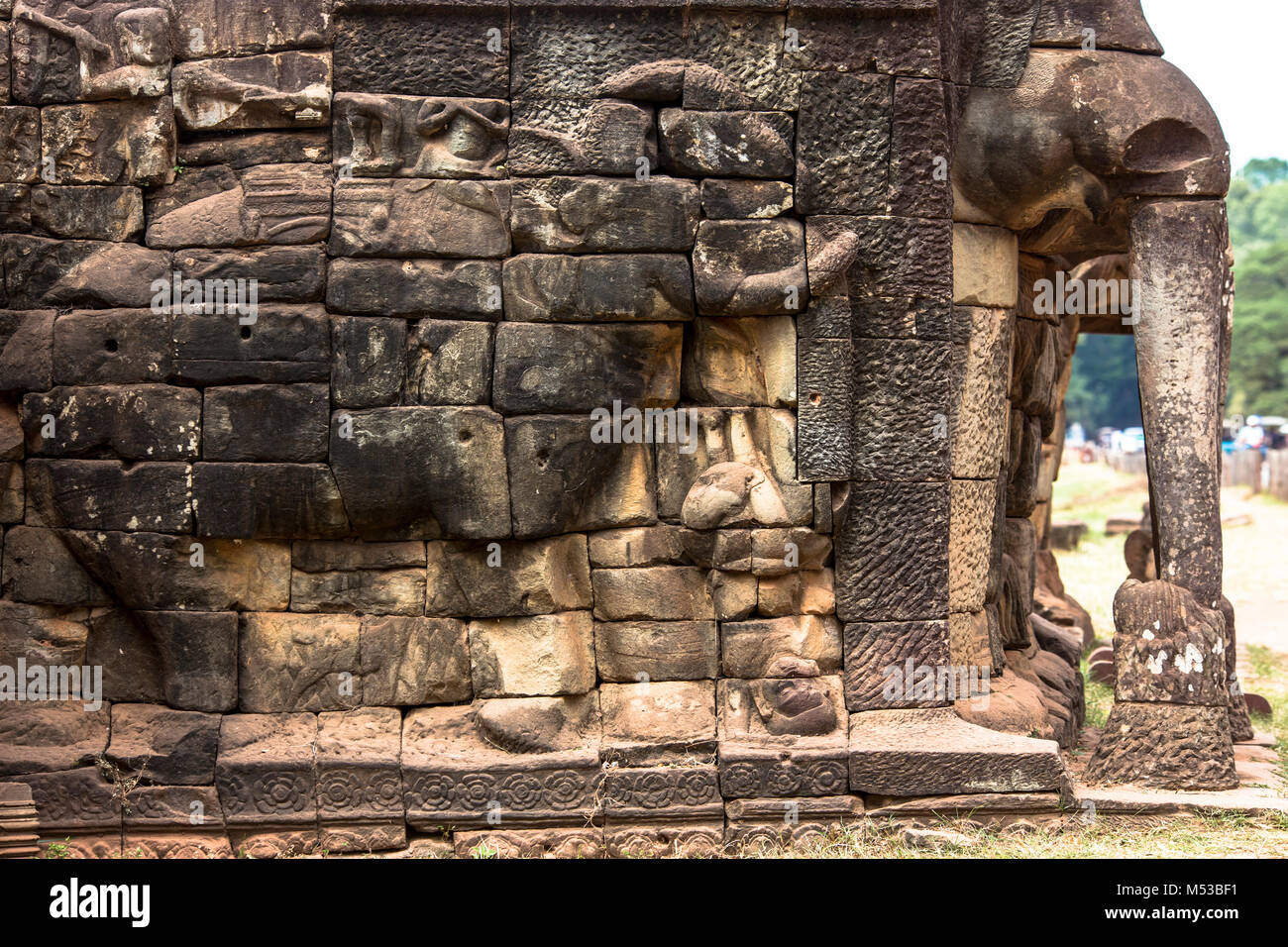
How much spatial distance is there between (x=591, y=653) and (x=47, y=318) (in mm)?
3189

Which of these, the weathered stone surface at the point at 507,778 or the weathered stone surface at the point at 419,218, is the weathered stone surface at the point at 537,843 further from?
the weathered stone surface at the point at 419,218

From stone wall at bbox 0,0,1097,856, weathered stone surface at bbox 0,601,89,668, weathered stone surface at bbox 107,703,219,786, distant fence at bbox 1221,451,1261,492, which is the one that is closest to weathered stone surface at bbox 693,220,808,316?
stone wall at bbox 0,0,1097,856

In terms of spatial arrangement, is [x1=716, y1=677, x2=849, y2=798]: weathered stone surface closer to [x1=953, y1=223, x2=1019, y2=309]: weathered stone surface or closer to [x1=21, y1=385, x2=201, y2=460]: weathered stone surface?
[x1=953, y1=223, x2=1019, y2=309]: weathered stone surface

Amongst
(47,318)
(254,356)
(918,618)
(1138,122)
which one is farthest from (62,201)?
(1138,122)

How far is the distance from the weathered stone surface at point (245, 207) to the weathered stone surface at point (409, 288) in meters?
0.28

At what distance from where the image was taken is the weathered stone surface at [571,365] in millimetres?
6387

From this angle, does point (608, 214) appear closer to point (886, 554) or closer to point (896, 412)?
point (896, 412)

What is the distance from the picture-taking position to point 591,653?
262 inches

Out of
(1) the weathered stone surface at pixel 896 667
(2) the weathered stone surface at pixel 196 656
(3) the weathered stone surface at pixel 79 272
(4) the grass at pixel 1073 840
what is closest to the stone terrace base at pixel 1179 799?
(4) the grass at pixel 1073 840

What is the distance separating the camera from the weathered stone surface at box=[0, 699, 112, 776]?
6.38 m

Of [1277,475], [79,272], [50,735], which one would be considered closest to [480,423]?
[79,272]

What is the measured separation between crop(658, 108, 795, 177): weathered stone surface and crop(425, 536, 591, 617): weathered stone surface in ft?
6.58

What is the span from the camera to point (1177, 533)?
682 centimetres

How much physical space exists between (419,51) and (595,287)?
144 centimetres
